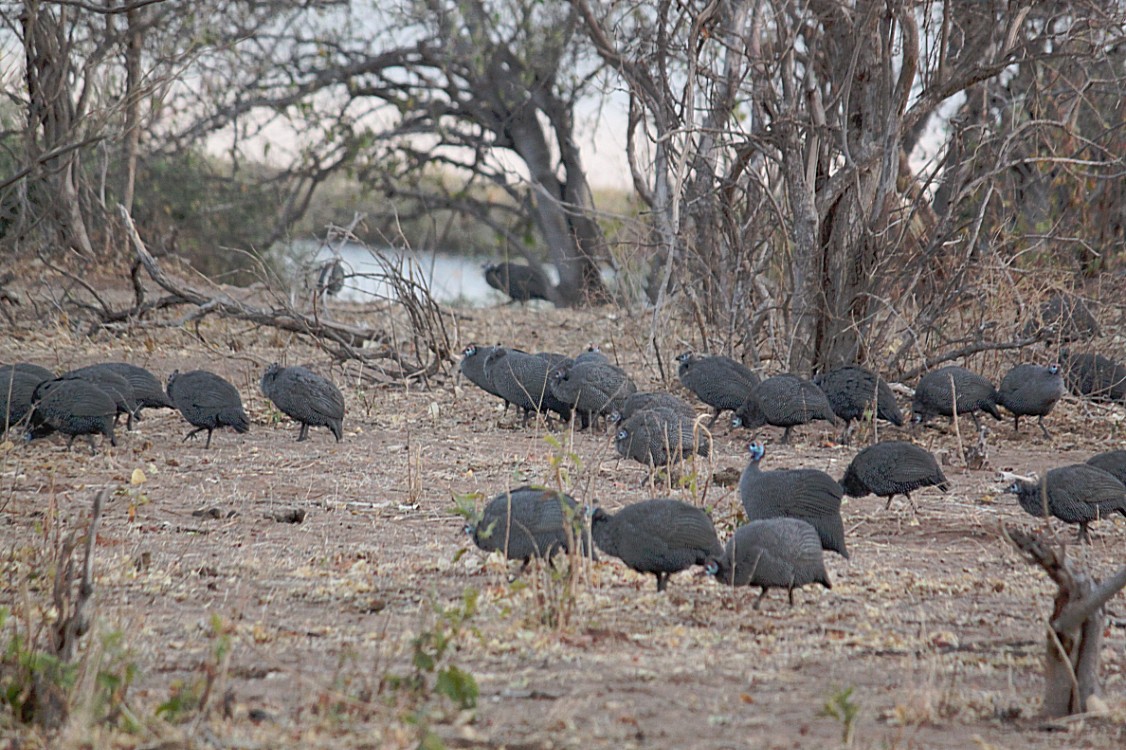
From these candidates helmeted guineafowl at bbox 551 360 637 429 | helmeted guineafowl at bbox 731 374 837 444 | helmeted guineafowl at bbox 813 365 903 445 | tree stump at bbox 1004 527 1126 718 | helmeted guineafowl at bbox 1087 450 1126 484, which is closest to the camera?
tree stump at bbox 1004 527 1126 718

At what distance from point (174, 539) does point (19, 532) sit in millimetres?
696

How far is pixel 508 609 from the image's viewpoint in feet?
14.1

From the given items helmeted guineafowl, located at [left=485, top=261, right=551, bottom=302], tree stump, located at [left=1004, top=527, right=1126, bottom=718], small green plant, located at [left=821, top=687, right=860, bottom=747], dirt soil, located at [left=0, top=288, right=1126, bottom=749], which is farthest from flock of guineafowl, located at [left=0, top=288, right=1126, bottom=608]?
helmeted guineafowl, located at [left=485, top=261, right=551, bottom=302]

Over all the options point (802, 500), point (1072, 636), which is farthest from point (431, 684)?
point (802, 500)

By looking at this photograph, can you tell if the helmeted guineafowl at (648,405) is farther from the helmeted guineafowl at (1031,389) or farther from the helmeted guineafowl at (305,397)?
the helmeted guineafowl at (1031,389)

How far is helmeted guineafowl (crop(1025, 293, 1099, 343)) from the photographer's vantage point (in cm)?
841

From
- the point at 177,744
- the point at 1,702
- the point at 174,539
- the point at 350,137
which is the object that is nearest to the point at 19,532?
the point at 174,539

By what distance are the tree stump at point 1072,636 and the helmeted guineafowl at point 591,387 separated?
15.0 ft

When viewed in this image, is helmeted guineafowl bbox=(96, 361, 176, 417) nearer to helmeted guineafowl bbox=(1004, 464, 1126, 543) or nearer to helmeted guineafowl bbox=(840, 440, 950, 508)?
helmeted guineafowl bbox=(840, 440, 950, 508)

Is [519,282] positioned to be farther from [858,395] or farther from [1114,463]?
A: [1114,463]

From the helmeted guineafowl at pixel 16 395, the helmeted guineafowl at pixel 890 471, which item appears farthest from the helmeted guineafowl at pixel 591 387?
the helmeted guineafowl at pixel 16 395

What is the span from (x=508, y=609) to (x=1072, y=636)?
1814 mm

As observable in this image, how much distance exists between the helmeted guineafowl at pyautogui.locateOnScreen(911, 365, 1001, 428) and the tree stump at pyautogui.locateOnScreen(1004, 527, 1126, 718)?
4.30 m

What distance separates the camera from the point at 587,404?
315 inches
